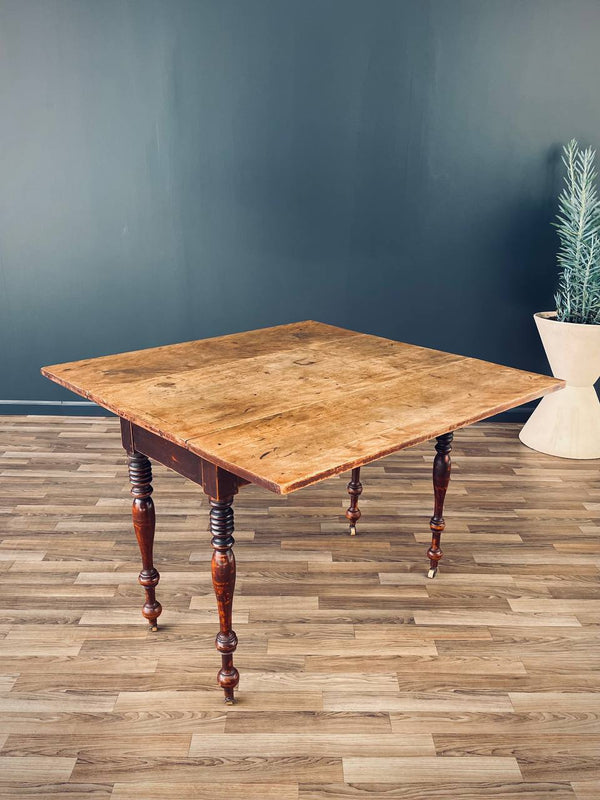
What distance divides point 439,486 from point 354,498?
0.45 metres

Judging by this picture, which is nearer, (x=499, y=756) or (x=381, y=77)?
(x=499, y=756)

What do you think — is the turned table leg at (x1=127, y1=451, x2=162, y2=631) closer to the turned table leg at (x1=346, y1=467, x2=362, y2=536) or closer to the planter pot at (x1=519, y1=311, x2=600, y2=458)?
the turned table leg at (x1=346, y1=467, x2=362, y2=536)

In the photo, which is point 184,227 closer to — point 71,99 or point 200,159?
point 200,159

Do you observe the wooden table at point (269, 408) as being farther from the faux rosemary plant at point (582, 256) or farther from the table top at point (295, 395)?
the faux rosemary plant at point (582, 256)

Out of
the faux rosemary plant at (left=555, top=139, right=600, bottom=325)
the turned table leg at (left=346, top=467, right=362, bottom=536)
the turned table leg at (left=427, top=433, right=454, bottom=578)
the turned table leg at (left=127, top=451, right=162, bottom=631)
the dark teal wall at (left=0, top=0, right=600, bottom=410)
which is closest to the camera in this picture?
the turned table leg at (left=127, top=451, right=162, bottom=631)

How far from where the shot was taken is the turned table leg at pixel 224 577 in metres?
1.80

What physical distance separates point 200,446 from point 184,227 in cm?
263

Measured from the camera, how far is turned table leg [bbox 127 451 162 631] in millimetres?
2109

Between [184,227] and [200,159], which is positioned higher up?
[200,159]

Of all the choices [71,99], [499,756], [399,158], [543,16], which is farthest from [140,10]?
[499,756]

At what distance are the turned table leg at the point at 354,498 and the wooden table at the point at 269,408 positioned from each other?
37 centimetres

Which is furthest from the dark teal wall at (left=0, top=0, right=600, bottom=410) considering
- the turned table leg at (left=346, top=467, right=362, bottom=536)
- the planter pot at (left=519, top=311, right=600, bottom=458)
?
the turned table leg at (left=346, top=467, right=362, bottom=536)

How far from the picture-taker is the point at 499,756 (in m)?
1.82

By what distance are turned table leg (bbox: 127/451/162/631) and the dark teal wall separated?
2.11 m
